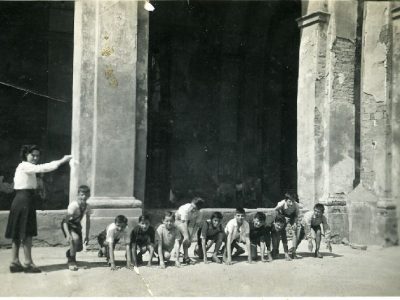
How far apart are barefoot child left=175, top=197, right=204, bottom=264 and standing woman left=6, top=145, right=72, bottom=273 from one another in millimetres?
1963

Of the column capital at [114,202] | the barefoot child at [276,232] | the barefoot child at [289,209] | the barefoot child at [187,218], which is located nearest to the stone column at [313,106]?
the barefoot child at [289,209]

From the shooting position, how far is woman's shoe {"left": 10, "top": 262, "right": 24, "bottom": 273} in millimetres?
6000

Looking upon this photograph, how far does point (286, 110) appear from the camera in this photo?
46.9 ft

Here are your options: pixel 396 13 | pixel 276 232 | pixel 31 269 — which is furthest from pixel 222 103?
pixel 31 269

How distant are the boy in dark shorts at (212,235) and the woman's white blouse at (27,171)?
2.33 m

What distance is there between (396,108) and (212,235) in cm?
454

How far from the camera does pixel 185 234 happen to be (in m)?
7.07

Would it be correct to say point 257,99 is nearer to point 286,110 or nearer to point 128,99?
point 286,110

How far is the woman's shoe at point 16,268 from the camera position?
600 cm

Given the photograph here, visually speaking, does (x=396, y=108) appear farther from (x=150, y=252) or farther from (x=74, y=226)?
(x=74, y=226)

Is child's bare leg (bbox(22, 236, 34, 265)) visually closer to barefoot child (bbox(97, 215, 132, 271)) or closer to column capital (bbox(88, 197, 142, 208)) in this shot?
barefoot child (bbox(97, 215, 132, 271))

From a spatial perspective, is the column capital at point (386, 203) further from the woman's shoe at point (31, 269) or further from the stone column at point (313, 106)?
the woman's shoe at point (31, 269)

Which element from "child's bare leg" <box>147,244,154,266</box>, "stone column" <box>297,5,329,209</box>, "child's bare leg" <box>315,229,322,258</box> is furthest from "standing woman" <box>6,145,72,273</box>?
"stone column" <box>297,5,329,209</box>

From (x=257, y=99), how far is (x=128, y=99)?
6400 millimetres
